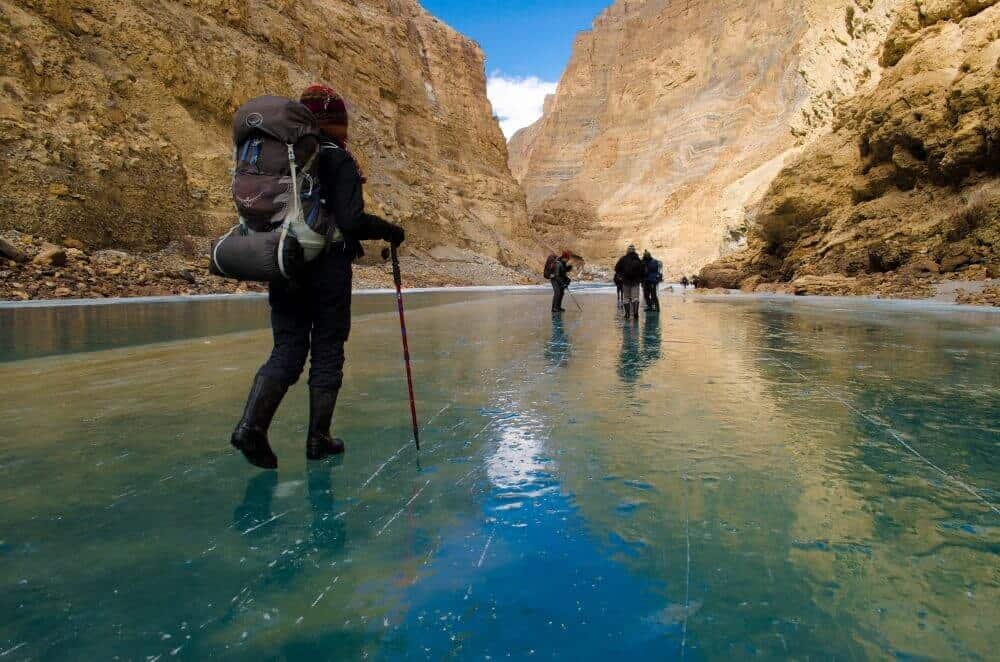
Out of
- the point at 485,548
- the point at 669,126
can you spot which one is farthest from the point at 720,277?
the point at 669,126

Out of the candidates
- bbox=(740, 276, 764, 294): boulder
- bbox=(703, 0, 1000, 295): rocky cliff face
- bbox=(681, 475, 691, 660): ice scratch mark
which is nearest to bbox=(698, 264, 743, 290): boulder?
bbox=(740, 276, 764, 294): boulder

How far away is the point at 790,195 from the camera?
2639 centimetres

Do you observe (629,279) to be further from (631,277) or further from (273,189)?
(273,189)

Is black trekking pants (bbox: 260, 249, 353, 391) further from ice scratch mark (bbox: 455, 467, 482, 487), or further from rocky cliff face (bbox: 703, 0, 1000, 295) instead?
rocky cliff face (bbox: 703, 0, 1000, 295)

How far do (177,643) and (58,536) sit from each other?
96cm

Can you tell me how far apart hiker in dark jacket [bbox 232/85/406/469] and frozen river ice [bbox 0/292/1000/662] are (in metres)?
0.22

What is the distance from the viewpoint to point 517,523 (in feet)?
7.65

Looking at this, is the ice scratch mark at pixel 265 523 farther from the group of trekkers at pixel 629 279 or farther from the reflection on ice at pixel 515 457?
the group of trekkers at pixel 629 279

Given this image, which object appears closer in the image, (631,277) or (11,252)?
(631,277)

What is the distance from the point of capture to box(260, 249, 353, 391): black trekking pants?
306cm

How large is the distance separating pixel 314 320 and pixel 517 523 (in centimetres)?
149

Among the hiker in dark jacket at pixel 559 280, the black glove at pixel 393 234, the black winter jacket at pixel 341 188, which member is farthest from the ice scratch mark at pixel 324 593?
the hiker in dark jacket at pixel 559 280

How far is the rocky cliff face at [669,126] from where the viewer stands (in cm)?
7200

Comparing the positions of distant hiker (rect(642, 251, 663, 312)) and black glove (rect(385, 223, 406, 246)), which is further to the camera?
distant hiker (rect(642, 251, 663, 312))
